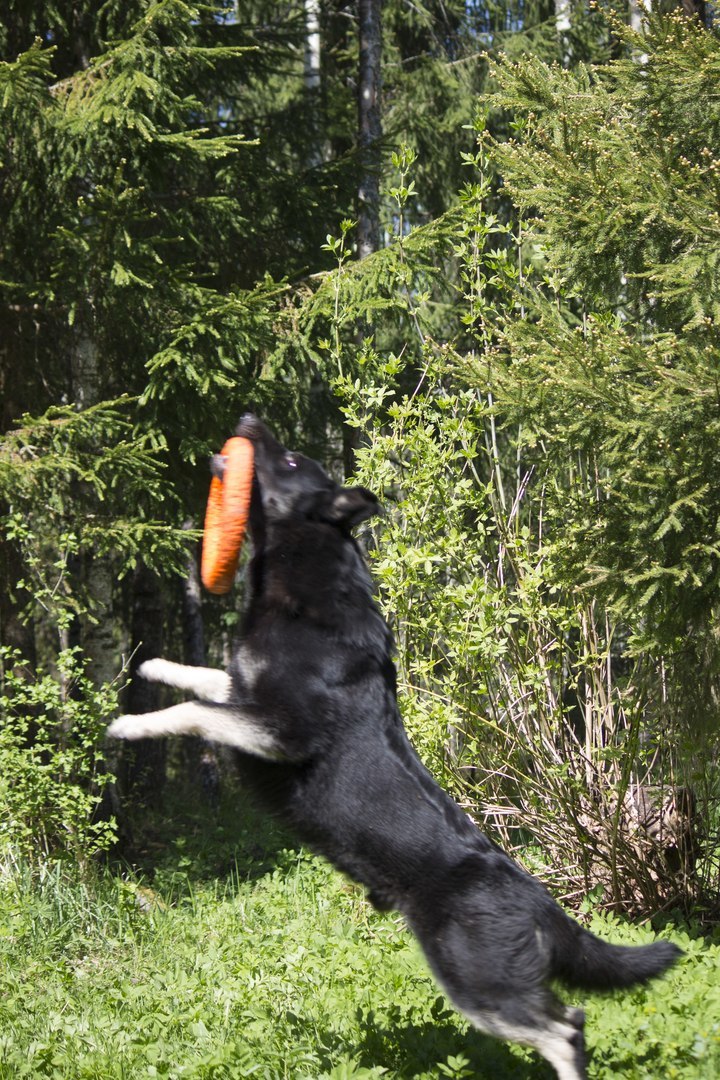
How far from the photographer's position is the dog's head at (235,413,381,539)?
4273 mm

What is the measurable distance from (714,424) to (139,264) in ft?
15.1

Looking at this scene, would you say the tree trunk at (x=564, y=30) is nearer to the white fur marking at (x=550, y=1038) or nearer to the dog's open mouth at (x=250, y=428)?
the dog's open mouth at (x=250, y=428)

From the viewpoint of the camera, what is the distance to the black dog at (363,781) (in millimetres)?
3637

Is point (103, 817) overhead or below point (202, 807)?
overhead

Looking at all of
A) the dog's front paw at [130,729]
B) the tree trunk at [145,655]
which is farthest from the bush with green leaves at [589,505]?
the tree trunk at [145,655]

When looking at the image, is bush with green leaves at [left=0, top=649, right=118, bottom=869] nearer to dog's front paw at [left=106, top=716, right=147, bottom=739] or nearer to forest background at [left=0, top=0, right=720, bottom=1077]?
forest background at [left=0, top=0, right=720, bottom=1077]

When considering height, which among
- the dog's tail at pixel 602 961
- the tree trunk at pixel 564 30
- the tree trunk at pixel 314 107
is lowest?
the dog's tail at pixel 602 961

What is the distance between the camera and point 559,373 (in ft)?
15.9

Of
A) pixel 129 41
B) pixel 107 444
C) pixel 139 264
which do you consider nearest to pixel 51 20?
pixel 129 41

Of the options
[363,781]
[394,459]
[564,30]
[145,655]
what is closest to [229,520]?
[363,781]

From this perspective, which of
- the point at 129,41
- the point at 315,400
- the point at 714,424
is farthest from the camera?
the point at 315,400

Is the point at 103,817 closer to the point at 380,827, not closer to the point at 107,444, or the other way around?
the point at 107,444

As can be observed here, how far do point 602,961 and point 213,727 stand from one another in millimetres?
1683

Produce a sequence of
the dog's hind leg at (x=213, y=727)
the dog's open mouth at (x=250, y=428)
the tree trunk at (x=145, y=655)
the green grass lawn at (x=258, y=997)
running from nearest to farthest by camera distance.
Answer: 1. the dog's hind leg at (x=213, y=727)
2. the green grass lawn at (x=258, y=997)
3. the dog's open mouth at (x=250, y=428)
4. the tree trunk at (x=145, y=655)
